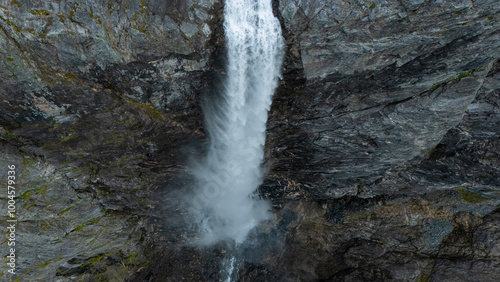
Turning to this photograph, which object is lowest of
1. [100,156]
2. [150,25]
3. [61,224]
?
[61,224]

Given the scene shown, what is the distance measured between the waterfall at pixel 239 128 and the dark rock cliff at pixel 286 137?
1.94ft

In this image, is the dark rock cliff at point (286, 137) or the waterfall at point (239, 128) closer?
the dark rock cliff at point (286, 137)

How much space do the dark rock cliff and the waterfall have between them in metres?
0.59

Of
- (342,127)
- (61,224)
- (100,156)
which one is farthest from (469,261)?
(61,224)

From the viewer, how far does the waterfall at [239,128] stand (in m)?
10.9

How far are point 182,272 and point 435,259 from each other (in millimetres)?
13707

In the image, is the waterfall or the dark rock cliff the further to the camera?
the waterfall

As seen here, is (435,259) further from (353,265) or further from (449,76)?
(449,76)

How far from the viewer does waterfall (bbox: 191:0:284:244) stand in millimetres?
10906

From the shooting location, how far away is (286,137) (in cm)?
1398

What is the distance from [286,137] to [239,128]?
2509mm

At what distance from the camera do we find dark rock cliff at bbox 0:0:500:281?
993cm

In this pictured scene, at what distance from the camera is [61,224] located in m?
13.7

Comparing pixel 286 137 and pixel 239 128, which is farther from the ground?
pixel 239 128
